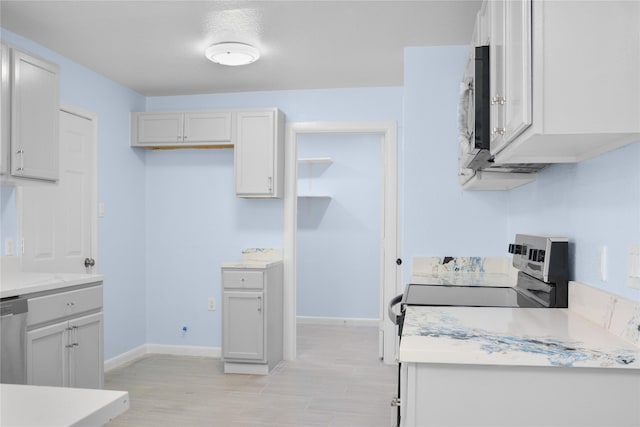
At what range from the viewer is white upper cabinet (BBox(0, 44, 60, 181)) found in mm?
2762

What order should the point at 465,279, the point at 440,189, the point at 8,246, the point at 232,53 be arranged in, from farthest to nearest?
the point at 232,53 < the point at 440,189 < the point at 8,246 < the point at 465,279

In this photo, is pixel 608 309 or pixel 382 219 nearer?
pixel 608 309

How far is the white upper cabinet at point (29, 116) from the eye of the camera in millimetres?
2762

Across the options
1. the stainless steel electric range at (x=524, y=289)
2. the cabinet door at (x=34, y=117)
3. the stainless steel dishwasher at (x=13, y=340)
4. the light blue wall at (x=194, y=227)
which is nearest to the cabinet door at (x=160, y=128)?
the light blue wall at (x=194, y=227)

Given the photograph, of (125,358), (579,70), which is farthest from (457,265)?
(125,358)

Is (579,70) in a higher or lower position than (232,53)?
lower

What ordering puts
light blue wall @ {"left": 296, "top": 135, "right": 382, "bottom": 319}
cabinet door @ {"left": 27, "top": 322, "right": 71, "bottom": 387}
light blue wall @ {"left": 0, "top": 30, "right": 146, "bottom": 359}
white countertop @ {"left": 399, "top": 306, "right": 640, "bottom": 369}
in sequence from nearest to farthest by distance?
white countertop @ {"left": 399, "top": 306, "right": 640, "bottom": 369}
cabinet door @ {"left": 27, "top": 322, "right": 71, "bottom": 387}
light blue wall @ {"left": 0, "top": 30, "right": 146, "bottom": 359}
light blue wall @ {"left": 296, "top": 135, "right": 382, "bottom": 319}

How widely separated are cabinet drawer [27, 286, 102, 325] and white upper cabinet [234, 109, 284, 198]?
159cm

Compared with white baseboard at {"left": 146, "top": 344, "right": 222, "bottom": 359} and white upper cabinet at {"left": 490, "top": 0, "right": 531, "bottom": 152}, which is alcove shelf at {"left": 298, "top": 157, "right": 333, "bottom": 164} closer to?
white baseboard at {"left": 146, "top": 344, "right": 222, "bottom": 359}

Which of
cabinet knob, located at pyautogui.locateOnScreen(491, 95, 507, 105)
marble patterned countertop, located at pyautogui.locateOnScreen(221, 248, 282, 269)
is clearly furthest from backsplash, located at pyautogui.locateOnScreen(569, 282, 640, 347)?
marble patterned countertop, located at pyautogui.locateOnScreen(221, 248, 282, 269)

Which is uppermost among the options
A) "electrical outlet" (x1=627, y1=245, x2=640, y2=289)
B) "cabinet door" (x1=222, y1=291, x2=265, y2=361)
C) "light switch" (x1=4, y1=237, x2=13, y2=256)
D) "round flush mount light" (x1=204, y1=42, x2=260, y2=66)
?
"round flush mount light" (x1=204, y1=42, x2=260, y2=66)

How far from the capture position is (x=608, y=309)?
159 cm

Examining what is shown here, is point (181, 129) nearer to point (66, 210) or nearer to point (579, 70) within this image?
point (66, 210)

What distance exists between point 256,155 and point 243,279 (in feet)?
3.32
